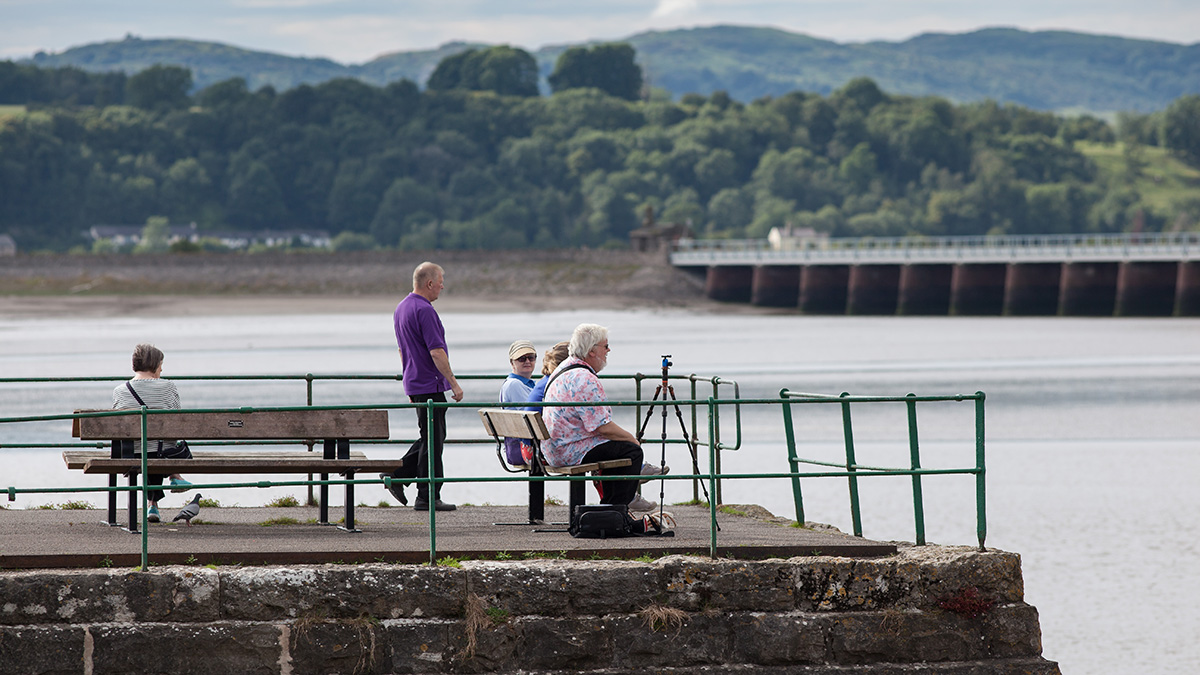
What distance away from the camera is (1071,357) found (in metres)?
46.6

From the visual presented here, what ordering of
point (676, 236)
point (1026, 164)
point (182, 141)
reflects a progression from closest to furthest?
point (676, 236) < point (182, 141) < point (1026, 164)

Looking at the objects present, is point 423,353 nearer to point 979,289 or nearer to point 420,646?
point 420,646

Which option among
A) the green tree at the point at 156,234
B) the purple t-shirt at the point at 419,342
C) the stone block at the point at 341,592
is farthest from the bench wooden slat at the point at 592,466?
the green tree at the point at 156,234

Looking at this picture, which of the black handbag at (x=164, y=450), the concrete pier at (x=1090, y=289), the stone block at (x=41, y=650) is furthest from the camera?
the concrete pier at (x=1090, y=289)

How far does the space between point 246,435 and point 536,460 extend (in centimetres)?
159

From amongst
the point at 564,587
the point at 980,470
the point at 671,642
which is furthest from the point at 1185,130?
the point at 564,587

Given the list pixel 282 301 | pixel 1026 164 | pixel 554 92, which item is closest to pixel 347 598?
pixel 282 301

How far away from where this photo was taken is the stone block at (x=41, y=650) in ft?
21.7

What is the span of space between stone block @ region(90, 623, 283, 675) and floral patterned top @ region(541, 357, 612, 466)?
1813 millimetres

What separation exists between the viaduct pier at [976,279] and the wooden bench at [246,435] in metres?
61.9

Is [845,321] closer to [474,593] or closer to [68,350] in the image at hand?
[68,350]

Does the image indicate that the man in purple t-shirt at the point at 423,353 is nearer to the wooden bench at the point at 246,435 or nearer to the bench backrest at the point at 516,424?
the bench backrest at the point at 516,424

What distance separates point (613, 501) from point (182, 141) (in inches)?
5981

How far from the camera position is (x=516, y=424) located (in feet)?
25.8
